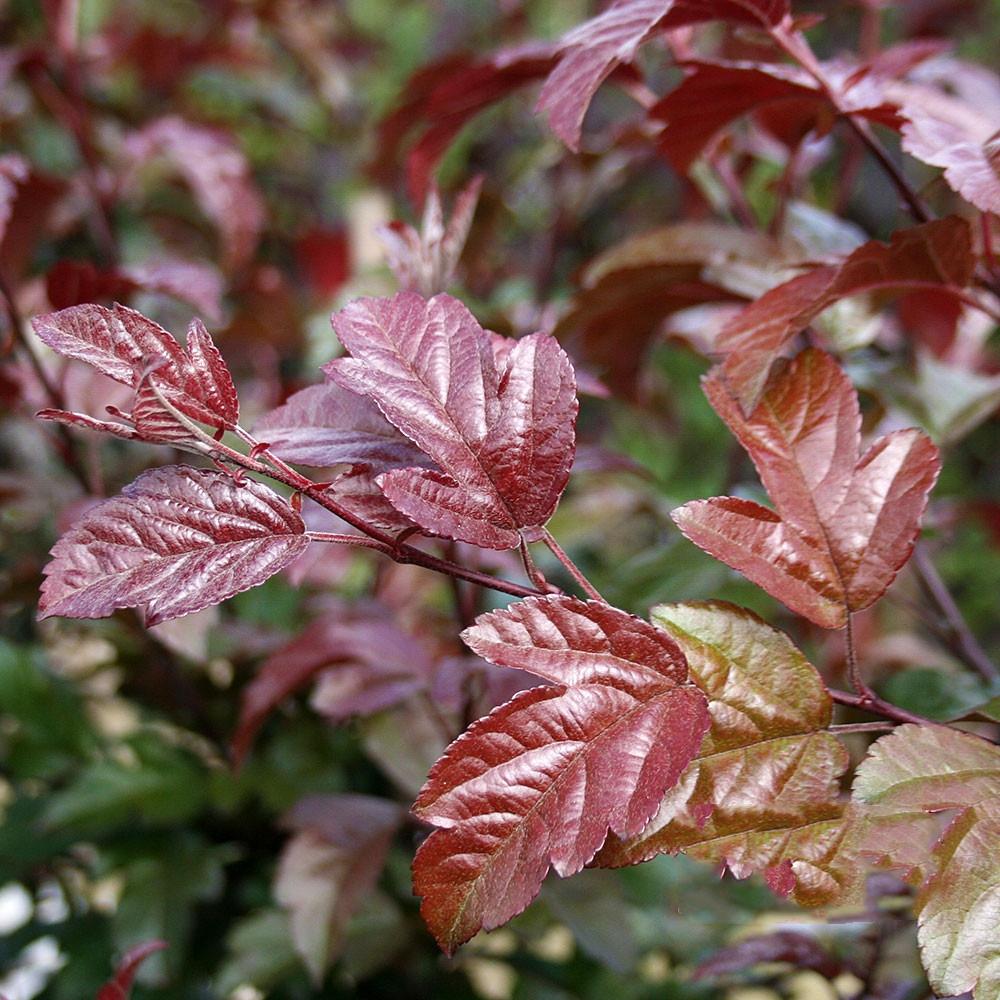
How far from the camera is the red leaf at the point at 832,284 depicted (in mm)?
436

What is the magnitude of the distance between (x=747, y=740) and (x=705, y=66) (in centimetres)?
34

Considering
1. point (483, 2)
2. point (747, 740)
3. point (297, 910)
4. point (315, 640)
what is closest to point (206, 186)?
point (315, 640)

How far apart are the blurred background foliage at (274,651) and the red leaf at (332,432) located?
184 mm

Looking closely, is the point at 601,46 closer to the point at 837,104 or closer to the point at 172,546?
the point at 837,104

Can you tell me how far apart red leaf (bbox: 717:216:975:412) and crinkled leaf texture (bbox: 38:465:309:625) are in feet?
0.70

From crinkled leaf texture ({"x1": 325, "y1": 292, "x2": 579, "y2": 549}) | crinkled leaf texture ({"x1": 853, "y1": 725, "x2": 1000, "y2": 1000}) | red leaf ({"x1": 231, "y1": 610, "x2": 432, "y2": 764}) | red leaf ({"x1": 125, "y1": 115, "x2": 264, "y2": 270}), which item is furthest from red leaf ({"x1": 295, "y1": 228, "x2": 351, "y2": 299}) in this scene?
crinkled leaf texture ({"x1": 853, "y1": 725, "x2": 1000, "y2": 1000})

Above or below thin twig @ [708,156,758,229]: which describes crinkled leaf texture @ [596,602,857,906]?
below

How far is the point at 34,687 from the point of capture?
2.79ft

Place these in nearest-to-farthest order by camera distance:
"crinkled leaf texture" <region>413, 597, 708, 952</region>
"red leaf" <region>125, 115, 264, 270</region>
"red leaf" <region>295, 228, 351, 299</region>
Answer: "crinkled leaf texture" <region>413, 597, 708, 952</region>, "red leaf" <region>125, 115, 264, 270</region>, "red leaf" <region>295, 228, 351, 299</region>

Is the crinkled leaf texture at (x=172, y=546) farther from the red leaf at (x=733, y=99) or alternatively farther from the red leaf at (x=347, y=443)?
the red leaf at (x=733, y=99)

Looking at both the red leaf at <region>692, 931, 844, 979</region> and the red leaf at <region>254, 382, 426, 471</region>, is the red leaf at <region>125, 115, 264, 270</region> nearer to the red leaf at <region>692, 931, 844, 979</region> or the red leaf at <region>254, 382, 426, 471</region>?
the red leaf at <region>254, 382, 426, 471</region>

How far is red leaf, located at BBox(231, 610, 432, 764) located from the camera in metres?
0.64

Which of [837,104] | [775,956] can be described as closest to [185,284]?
[837,104]

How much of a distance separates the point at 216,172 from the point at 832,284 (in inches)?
32.3
